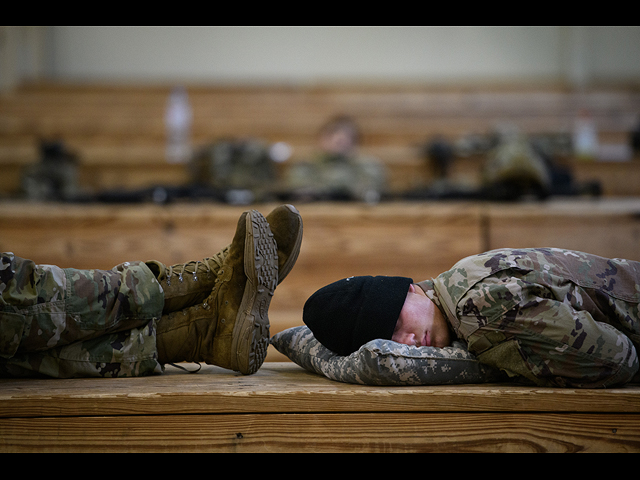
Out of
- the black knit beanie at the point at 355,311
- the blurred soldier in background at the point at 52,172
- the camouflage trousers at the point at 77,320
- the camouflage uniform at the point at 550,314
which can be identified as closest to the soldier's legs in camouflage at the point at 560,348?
the camouflage uniform at the point at 550,314

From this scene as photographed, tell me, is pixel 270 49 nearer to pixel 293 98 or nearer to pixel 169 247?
pixel 293 98

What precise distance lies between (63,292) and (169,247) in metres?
1.22

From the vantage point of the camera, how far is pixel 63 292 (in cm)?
112

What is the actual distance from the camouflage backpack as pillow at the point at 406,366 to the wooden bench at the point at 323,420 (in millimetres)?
36

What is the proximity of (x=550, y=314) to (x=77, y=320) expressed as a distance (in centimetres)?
90

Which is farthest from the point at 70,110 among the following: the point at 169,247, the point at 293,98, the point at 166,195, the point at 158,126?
the point at 169,247

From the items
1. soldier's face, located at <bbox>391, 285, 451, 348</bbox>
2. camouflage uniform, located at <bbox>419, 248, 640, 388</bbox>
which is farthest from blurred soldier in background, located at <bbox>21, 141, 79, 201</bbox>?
camouflage uniform, located at <bbox>419, 248, 640, 388</bbox>

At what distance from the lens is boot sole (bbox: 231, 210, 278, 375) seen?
45.1 inches

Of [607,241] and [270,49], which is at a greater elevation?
[270,49]

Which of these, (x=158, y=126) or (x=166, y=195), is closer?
(x=166, y=195)

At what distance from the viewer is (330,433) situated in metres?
1.02

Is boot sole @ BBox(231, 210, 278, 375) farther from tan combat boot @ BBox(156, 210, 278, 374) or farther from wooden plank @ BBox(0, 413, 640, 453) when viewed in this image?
wooden plank @ BBox(0, 413, 640, 453)

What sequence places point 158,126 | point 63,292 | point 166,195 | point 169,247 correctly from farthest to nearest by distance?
point 158,126 < point 166,195 < point 169,247 < point 63,292

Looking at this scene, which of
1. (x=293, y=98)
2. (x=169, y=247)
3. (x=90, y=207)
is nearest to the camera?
(x=169, y=247)
